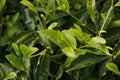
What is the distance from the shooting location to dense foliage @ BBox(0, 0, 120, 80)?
4.14 feet

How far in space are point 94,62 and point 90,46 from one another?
8 centimetres

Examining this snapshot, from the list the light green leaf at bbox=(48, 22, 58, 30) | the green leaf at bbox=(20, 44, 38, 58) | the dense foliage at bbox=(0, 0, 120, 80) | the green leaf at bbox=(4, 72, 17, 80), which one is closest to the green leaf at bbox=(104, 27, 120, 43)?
the dense foliage at bbox=(0, 0, 120, 80)

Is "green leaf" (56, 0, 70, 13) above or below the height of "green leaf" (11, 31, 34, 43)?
above

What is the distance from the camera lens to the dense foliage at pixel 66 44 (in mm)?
1263

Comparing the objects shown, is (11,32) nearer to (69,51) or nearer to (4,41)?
(4,41)

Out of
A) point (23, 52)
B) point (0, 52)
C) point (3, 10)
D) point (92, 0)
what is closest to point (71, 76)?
point (23, 52)

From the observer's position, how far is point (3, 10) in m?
1.76

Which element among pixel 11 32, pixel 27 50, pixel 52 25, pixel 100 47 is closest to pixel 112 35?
pixel 100 47

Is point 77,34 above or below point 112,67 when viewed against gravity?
above

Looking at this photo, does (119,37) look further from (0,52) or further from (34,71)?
(0,52)

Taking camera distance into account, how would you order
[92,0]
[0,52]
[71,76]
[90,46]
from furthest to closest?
[0,52] < [92,0] < [71,76] < [90,46]

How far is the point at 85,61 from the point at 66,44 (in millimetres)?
116

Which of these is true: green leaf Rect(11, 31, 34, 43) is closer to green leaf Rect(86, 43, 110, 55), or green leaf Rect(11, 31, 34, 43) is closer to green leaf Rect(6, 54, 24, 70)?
green leaf Rect(6, 54, 24, 70)

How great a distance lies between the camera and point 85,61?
129 cm
